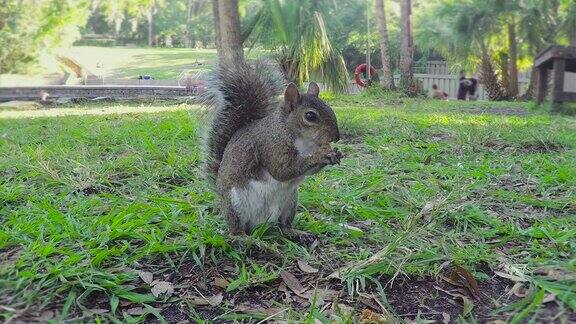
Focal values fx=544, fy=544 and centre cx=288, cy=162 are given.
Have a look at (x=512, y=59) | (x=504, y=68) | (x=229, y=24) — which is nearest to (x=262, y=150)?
(x=229, y=24)

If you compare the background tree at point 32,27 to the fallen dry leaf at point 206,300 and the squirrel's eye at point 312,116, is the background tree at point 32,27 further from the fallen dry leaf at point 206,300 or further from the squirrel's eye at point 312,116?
the fallen dry leaf at point 206,300

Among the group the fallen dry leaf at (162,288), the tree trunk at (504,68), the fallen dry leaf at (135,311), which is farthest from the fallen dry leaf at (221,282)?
the tree trunk at (504,68)

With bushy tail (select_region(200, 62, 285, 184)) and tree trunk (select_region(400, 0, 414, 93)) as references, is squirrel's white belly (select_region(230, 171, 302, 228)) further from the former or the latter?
tree trunk (select_region(400, 0, 414, 93))

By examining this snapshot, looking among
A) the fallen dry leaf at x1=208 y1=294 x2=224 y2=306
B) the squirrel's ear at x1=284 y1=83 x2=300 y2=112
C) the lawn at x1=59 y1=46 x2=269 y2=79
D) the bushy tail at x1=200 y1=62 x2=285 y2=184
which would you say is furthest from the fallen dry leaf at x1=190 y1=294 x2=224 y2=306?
the lawn at x1=59 y1=46 x2=269 y2=79

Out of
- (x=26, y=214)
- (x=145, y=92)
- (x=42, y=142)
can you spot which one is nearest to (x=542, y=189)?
(x=26, y=214)

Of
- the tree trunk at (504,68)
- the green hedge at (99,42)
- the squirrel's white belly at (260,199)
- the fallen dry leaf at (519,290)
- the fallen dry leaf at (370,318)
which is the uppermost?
the green hedge at (99,42)

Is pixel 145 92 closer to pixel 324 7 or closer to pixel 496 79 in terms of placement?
pixel 324 7

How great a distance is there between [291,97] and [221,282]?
65cm

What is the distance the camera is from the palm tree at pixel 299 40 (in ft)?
22.5

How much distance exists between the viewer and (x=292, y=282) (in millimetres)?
1558

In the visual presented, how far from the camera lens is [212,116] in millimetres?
1966

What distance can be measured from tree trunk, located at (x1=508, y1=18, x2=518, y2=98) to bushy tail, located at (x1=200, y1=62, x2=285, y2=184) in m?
12.3

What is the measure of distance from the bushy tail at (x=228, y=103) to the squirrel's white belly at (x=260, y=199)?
0.74 ft

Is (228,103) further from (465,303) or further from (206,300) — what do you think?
(465,303)
